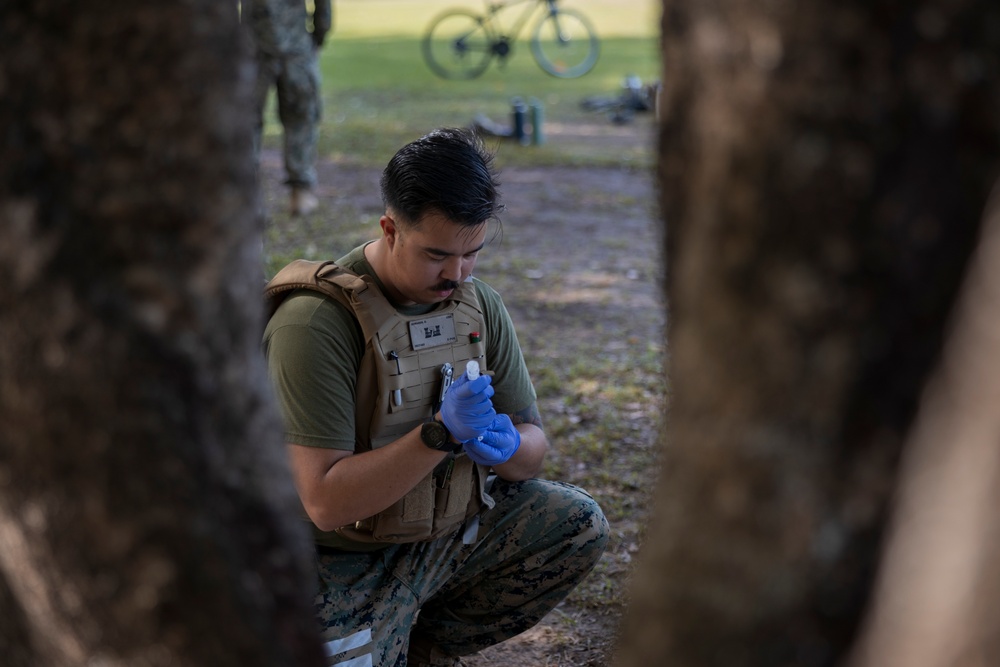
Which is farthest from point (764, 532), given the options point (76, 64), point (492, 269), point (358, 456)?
point (492, 269)

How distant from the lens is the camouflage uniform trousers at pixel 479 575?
2.33 m

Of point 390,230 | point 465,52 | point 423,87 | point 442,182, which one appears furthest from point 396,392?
point 465,52

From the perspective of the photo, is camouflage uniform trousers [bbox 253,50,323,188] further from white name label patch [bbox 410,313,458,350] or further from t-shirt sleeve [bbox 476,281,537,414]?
white name label patch [bbox 410,313,458,350]

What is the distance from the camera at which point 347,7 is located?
2305cm

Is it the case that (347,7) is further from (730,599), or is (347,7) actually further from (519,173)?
(730,599)

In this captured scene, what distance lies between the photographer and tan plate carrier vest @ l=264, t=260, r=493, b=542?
2.23m

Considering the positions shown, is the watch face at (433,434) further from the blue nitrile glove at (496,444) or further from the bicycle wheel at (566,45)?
the bicycle wheel at (566,45)

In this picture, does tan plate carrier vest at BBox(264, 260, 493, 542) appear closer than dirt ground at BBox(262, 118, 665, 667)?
Yes

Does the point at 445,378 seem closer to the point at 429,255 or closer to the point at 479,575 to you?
the point at 429,255

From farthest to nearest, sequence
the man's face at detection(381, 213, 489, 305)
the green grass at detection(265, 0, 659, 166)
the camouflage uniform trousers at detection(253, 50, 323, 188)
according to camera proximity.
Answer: the green grass at detection(265, 0, 659, 166) → the camouflage uniform trousers at detection(253, 50, 323, 188) → the man's face at detection(381, 213, 489, 305)

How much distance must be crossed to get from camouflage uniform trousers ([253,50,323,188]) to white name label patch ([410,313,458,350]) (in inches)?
165

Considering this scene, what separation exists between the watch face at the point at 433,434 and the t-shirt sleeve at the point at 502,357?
1.14 feet

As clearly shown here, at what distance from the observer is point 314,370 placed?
7.06 ft

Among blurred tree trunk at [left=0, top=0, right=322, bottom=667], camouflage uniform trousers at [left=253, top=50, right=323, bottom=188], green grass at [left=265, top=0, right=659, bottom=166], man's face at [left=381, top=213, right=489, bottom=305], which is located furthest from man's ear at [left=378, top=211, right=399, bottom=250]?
green grass at [left=265, top=0, right=659, bottom=166]
